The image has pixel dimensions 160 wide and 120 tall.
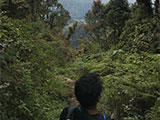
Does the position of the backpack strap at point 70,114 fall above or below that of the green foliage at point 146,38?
below

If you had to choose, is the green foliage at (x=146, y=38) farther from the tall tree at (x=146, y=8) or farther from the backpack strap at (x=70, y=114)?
the backpack strap at (x=70, y=114)

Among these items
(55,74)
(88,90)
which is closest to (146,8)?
(55,74)

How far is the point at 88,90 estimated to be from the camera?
1.69 meters

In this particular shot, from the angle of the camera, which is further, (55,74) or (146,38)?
(146,38)

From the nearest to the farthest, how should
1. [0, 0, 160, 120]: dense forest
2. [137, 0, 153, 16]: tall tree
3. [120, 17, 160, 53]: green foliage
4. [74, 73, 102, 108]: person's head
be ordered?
[74, 73, 102, 108]: person's head, [0, 0, 160, 120]: dense forest, [120, 17, 160, 53]: green foliage, [137, 0, 153, 16]: tall tree

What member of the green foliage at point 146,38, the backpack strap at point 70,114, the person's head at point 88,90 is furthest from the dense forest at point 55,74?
the person's head at point 88,90

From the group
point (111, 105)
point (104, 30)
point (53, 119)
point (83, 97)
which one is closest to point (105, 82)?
point (111, 105)

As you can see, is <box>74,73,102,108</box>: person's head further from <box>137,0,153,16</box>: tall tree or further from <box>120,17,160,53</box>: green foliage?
<box>137,0,153,16</box>: tall tree

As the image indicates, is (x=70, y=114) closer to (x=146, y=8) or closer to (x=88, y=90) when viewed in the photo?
(x=88, y=90)

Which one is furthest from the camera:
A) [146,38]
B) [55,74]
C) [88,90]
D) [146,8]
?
[146,8]

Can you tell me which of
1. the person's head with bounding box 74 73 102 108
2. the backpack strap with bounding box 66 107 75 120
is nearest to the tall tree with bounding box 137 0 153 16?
the person's head with bounding box 74 73 102 108

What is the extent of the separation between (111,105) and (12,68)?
2.65 metres

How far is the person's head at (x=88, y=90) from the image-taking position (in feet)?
5.57

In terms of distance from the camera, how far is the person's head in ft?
5.57
